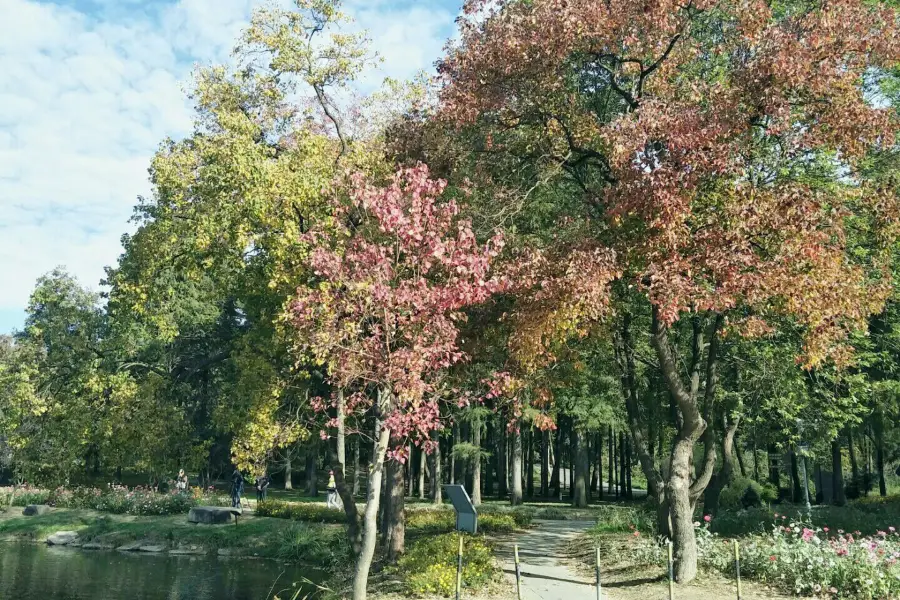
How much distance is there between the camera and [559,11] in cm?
1304

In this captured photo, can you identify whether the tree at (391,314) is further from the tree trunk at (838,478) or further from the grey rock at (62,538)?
the tree trunk at (838,478)

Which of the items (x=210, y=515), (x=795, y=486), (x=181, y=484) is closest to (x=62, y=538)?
(x=210, y=515)

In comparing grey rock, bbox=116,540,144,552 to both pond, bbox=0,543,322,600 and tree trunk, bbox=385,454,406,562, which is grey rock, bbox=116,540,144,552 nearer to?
pond, bbox=0,543,322,600

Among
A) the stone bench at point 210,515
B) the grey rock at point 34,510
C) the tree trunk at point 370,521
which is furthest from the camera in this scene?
the grey rock at point 34,510

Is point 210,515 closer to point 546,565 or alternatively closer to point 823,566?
point 546,565

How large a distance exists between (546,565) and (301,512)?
1573 cm

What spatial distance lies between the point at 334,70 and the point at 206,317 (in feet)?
91.3

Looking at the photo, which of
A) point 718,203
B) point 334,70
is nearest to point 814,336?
point 718,203

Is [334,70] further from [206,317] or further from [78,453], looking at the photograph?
[206,317]

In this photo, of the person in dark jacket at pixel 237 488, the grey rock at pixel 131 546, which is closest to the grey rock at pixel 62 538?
the grey rock at pixel 131 546

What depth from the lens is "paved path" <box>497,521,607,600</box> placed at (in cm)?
1346

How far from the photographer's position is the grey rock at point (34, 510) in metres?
32.0

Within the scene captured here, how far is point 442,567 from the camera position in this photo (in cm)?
1373

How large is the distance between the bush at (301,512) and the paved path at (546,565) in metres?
8.33
